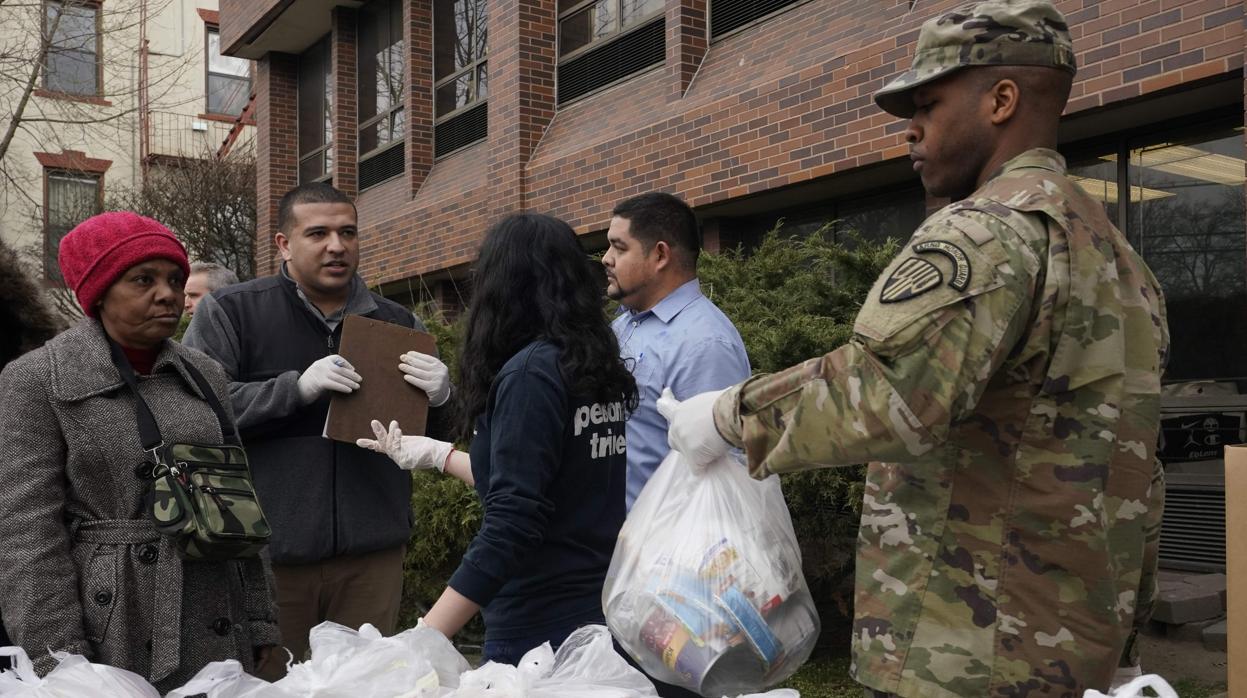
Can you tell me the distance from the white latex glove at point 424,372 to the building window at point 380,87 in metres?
10.1

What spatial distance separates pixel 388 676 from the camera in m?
1.90

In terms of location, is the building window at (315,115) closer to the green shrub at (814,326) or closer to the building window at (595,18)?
the building window at (595,18)

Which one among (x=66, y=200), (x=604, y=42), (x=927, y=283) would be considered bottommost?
(x=927, y=283)

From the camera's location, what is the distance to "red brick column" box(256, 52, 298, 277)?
621 inches

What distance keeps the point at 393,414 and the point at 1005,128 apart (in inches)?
84.9

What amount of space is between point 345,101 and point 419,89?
1.99m

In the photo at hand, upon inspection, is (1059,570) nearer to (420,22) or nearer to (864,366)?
(864,366)

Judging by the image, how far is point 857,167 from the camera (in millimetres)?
7012

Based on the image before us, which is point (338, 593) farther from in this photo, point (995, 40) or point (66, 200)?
point (66, 200)

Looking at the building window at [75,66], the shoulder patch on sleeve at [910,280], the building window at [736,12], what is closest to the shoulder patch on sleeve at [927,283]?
the shoulder patch on sleeve at [910,280]

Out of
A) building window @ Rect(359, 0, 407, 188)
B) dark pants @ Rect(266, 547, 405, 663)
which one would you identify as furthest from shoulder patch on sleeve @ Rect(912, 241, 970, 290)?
building window @ Rect(359, 0, 407, 188)

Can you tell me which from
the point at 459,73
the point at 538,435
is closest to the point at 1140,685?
the point at 538,435

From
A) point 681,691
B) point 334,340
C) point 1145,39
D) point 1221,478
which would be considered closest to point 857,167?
point 1145,39

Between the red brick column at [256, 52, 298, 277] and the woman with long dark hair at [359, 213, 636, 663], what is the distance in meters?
13.8
